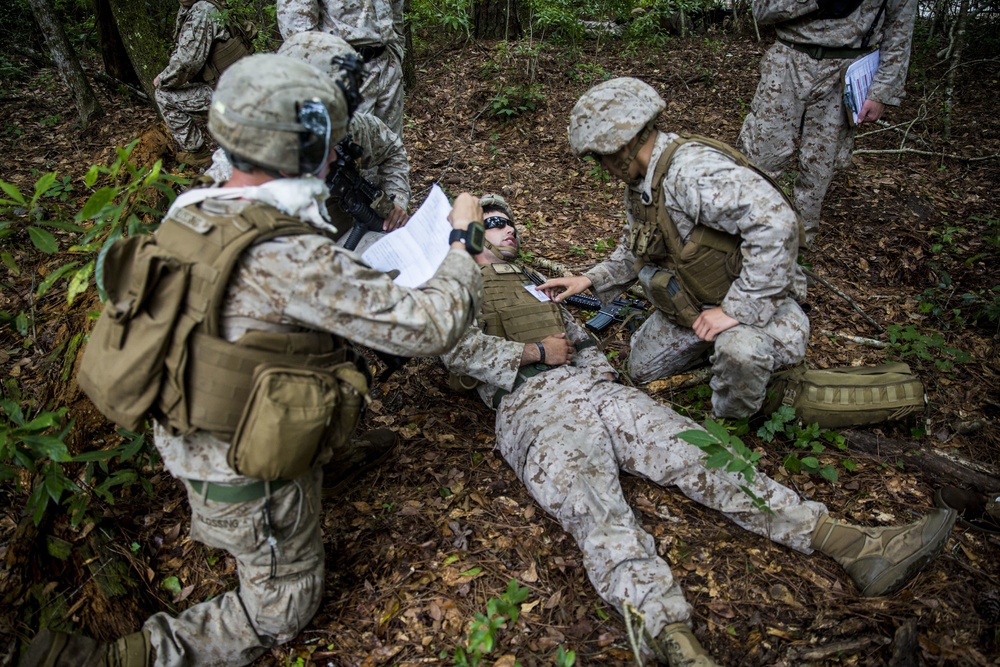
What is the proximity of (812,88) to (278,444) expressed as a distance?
208 inches

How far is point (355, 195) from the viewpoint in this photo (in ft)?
13.2

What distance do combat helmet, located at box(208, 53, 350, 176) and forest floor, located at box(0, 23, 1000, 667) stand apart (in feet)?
7.09

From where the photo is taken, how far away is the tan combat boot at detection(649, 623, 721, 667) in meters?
2.60

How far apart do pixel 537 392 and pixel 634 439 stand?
0.64 meters

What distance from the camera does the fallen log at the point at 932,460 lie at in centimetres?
A: 357

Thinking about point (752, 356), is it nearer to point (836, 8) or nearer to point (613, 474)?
point (613, 474)

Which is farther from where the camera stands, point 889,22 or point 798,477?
point 889,22

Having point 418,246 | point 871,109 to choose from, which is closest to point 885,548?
point 418,246

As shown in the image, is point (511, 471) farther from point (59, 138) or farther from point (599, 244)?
point (59, 138)

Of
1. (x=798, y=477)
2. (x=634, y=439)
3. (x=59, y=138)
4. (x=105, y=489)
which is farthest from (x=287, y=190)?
(x=59, y=138)

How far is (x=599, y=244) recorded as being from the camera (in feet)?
20.2

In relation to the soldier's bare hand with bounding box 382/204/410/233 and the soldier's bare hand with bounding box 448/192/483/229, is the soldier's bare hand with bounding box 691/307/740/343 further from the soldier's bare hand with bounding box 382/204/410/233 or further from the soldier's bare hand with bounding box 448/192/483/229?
the soldier's bare hand with bounding box 382/204/410/233

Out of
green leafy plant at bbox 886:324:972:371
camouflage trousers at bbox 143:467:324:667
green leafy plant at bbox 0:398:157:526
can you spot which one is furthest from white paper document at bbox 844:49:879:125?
green leafy plant at bbox 0:398:157:526

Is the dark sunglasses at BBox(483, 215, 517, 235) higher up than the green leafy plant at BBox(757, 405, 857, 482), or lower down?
higher up
